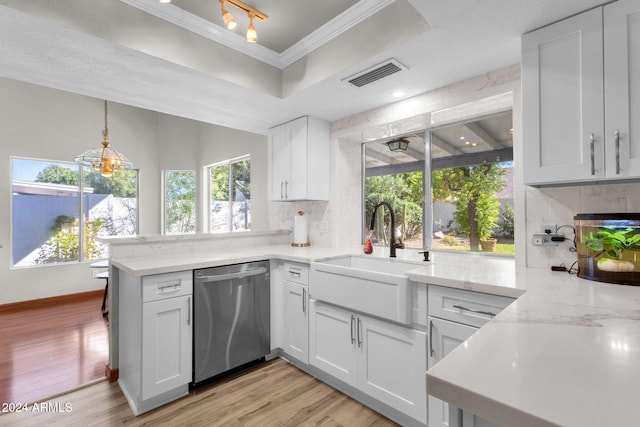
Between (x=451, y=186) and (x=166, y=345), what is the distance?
2.49 m

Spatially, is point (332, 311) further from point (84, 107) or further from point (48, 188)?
point (84, 107)

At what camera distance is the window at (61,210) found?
4.33 meters

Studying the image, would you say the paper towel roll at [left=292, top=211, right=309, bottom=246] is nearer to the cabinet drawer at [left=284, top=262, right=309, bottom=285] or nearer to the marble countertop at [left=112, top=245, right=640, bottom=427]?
the cabinet drawer at [left=284, top=262, right=309, bottom=285]

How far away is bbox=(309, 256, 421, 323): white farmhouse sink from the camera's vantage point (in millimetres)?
1692

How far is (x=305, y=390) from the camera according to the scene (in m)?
2.13

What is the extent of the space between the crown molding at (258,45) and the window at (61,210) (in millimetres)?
Result: 4180

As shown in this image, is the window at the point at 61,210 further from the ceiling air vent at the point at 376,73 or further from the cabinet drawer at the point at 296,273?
the ceiling air vent at the point at 376,73

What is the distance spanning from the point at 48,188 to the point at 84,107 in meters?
1.40

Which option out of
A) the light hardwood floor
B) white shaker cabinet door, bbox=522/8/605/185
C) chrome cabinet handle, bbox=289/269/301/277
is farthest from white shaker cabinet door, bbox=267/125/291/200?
white shaker cabinet door, bbox=522/8/605/185

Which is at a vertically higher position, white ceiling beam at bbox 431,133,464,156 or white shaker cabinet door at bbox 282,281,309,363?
white ceiling beam at bbox 431,133,464,156

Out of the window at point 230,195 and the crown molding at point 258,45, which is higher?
the crown molding at point 258,45

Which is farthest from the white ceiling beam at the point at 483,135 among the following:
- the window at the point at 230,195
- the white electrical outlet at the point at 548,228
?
the window at the point at 230,195

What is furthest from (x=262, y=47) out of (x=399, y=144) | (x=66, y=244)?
(x=66, y=244)

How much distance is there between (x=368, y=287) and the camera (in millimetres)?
1857
